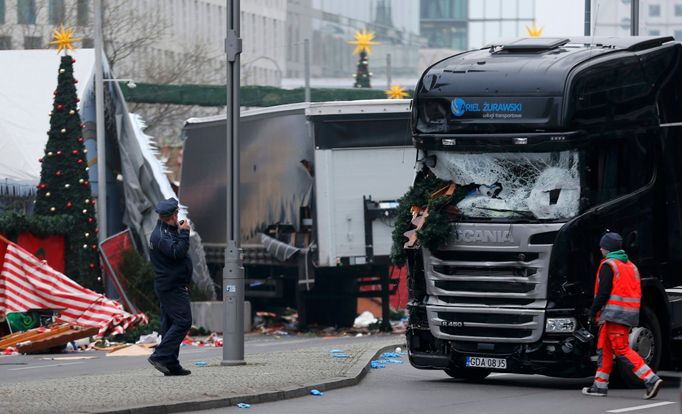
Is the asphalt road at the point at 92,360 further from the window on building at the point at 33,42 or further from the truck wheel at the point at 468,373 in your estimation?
the window on building at the point at 33,42

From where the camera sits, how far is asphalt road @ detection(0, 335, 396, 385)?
65.1 ft

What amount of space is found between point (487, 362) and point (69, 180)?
16513 millimetres

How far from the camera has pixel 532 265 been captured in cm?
1585

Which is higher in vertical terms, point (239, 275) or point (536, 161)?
point (536, 161)

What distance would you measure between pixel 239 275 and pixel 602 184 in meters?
4.40

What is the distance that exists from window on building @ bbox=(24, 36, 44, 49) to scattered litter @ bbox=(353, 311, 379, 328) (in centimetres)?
3466

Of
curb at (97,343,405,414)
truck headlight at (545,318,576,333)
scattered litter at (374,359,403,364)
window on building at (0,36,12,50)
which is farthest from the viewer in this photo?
window on building at (0,36,12,50)

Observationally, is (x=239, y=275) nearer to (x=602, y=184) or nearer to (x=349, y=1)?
(x=602, y=184)

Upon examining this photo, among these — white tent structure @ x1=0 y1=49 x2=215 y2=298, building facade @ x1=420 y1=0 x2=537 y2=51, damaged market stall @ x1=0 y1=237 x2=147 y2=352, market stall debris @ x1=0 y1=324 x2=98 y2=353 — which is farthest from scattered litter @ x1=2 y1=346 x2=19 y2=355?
building facade @ x1=420 y1=0 x2=537 y2=51

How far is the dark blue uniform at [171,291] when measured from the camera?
16438 mm

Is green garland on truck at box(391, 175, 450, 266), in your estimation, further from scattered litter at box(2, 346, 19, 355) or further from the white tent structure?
the white tent structure

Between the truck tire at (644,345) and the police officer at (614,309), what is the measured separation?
1.84ft

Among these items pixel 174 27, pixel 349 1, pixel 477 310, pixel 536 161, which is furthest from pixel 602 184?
pixel 349 1

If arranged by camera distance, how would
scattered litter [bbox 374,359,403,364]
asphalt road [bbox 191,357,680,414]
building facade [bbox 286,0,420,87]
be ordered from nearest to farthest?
asphalt road [bbox 191,357,680,414]
scattered litter [bbox 374,359,403,364]
building facade [bbox 286,0,420,87]
